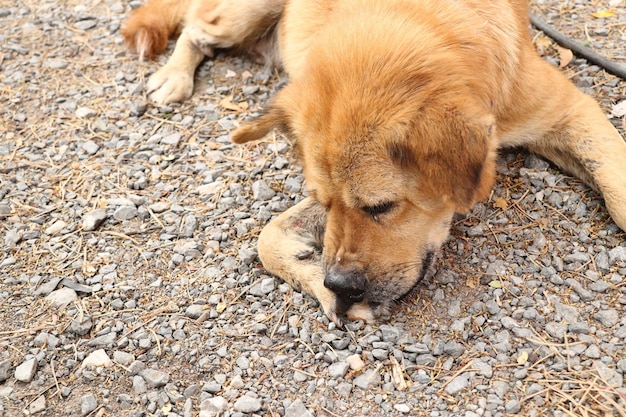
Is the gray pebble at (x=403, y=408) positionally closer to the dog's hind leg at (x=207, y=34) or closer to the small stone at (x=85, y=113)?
the dog's hind leg at (x=207, y=34)

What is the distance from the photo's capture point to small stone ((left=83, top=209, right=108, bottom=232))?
4090 millimetres

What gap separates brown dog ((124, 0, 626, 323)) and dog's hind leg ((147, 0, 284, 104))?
1.36 metres

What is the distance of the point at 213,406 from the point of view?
304 cm

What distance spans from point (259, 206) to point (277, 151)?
0.55 meters

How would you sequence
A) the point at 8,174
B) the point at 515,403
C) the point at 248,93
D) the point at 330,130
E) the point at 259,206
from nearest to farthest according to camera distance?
the point at 515,403
the point at 330,130
the point at 259,206
the point at 8,174
the point at 248,93

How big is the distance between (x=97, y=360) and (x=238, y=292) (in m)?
0.78

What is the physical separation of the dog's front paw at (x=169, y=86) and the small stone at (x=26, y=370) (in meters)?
2.33

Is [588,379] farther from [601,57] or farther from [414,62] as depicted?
[601,57]

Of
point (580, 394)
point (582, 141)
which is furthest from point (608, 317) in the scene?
point (582, 141)

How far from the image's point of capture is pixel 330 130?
309cm

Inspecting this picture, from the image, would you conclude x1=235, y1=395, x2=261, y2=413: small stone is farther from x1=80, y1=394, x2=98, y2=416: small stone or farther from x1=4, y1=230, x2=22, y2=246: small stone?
x1=4, y1=230, x2=22, y2=246: small stone

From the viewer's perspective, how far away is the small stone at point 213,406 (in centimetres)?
301

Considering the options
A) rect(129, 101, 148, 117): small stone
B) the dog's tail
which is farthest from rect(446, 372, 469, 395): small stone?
the dog's tail

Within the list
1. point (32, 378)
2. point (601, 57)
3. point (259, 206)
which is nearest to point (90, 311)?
point (32, 378)
